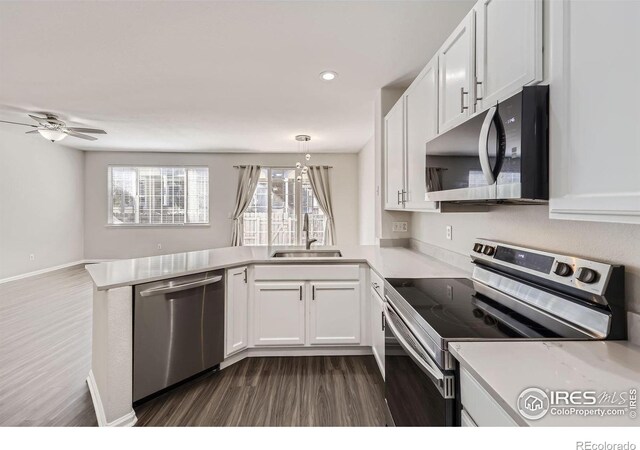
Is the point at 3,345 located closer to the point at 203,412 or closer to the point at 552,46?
the point at 203,412

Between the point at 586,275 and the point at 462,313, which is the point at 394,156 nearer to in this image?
the point at 462,313

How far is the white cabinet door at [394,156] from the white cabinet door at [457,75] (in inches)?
30.4

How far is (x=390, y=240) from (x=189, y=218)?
5.49 metres

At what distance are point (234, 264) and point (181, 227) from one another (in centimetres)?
531

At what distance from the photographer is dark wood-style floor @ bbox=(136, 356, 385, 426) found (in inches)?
73.5

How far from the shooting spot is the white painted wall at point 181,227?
7051 millimetres

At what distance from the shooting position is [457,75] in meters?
1.53

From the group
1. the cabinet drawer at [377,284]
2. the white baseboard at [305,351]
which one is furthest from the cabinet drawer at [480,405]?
the white baseboard at [305,351]

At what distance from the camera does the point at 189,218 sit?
7176mm

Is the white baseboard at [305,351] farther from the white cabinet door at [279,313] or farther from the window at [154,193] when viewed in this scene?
the window at [154,193]

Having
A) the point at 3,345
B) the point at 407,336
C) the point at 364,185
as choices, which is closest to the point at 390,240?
the point at 407,336

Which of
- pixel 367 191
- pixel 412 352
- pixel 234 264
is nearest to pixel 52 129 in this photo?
pixel 234 264

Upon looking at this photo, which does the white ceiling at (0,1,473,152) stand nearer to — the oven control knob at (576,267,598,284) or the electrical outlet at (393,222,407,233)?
the electrical outlet at (393,222,407,233)
